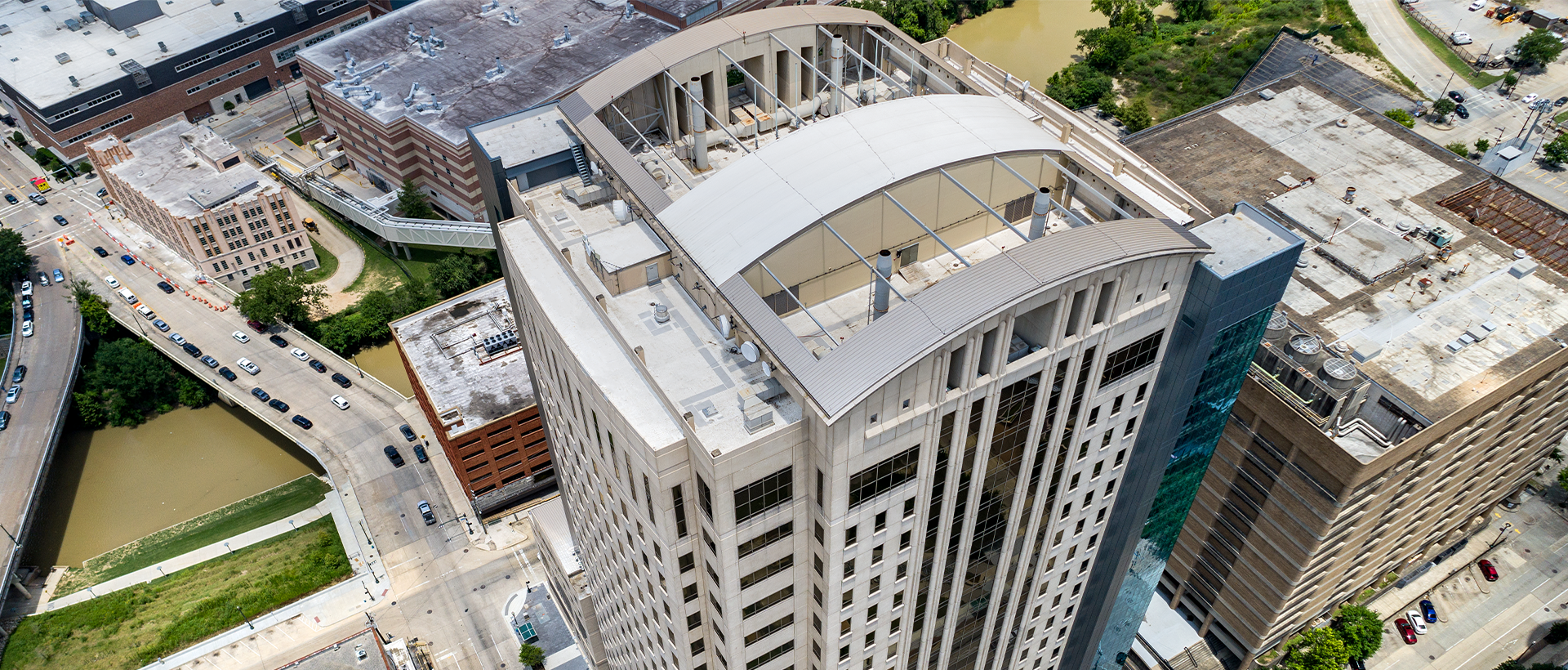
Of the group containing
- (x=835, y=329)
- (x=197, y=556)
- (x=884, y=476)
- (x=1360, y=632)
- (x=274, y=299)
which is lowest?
(x=197, y=556)

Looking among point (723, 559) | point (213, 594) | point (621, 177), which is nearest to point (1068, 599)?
point (723, 559)

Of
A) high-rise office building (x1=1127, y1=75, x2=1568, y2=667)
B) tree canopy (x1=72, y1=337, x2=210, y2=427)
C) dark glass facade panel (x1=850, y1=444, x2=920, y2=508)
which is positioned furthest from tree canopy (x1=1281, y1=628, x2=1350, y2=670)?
tree canopy (x1=72, y1=337, x2=210, y2=427)

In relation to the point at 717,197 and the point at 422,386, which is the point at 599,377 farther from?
the point at 422,386

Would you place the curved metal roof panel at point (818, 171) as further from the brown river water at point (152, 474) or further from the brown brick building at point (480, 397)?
the brown river water at point (152, 474)

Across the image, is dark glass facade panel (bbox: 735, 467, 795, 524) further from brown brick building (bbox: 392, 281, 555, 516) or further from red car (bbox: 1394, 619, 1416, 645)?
red car (bbox: 1394, 619, 1416, 645)

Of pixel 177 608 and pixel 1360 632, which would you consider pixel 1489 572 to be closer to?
pixel 1360 632

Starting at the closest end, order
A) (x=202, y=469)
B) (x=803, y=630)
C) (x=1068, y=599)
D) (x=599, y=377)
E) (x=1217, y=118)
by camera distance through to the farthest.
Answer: (x=599, y=377)
(x=803, y=630)
(x=1068, y=599)
(x=1217, y=118)
(x=202, y=469)

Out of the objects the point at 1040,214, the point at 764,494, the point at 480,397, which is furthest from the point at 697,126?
the point at 480,397
